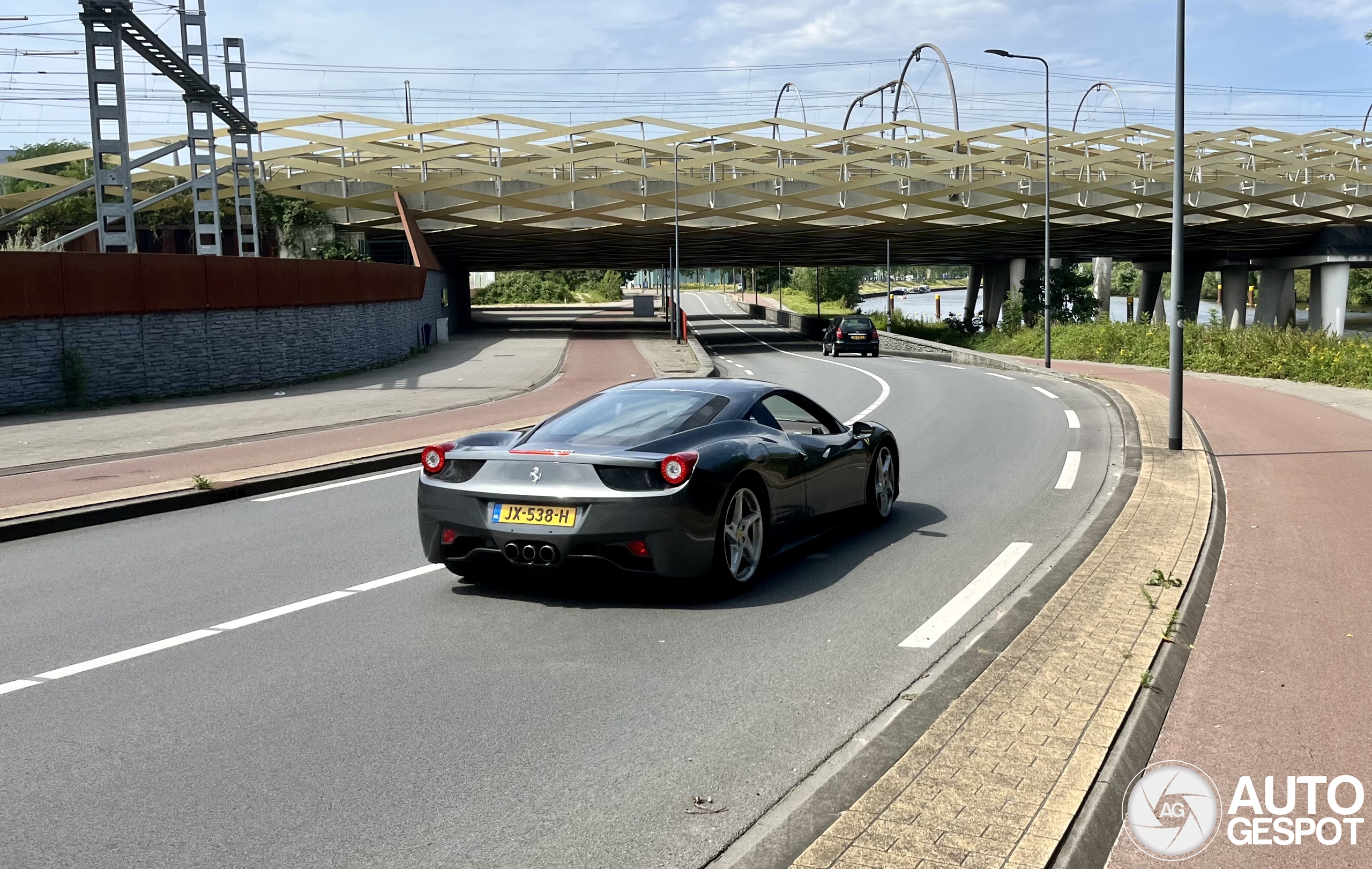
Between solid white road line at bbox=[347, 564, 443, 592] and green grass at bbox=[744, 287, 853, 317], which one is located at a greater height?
green grass at bbox=[744, 287, 853, 317]

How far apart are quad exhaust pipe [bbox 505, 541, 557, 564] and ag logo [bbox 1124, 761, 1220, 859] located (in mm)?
3261

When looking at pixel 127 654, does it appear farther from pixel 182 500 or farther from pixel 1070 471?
pixel 1070 471

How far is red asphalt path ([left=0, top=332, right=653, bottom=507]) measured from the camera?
11.6m

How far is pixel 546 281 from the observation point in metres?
124

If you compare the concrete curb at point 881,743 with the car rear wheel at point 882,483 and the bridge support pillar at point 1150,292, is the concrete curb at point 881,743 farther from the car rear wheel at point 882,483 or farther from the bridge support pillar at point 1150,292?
the bridge support pillar at point 1150,292

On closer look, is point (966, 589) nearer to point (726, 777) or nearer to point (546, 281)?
point (726, 777)

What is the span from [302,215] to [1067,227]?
3458cm

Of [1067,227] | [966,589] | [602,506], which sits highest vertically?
[1067,227]

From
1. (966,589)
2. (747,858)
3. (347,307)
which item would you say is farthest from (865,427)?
(347,307)

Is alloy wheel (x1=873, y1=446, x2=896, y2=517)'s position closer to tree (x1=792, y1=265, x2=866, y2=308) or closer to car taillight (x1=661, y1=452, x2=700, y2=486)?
car taillight (x1=661, y1=452, x2=700, y2=486)

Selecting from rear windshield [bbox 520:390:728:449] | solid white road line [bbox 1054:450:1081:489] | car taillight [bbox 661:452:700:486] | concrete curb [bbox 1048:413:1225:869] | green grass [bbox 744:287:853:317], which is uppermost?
green grass [bbox 744:287:853:317]

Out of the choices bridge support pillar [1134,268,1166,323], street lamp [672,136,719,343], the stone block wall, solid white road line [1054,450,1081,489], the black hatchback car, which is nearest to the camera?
solid white road line [1054,450,1081,489]

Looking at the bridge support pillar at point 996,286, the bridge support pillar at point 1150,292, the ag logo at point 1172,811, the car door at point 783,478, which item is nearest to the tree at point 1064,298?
the bridge support pillar at point 996,286

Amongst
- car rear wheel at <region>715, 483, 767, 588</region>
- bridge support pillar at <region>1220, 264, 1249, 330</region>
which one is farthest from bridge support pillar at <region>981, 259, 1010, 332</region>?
car rear wheel at <region>715, 483, 767, 588</region>
